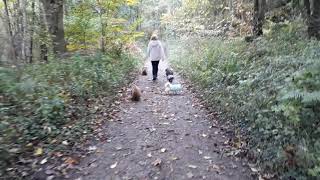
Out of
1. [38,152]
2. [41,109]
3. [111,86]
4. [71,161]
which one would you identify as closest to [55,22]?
[111,86]

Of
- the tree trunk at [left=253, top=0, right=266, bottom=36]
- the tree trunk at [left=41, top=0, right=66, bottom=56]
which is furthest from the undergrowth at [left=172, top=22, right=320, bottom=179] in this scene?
the tree trunk at [left=41, top=0, right=66, bottom=56]

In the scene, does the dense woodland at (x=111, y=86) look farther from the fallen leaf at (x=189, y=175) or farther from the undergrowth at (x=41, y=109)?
the fallen leaf at (x=189, y=175)

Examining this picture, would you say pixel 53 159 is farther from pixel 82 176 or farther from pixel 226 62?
pixel 226 62

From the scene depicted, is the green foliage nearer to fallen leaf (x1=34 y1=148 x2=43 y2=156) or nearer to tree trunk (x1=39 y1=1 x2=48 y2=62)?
tree trunk (x1=39 y1=1 x2=48 y2=62)

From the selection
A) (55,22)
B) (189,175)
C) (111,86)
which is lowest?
(189,175)

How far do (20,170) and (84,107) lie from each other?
3079 mm

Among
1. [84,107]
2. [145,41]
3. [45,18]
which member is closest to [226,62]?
[84,107]

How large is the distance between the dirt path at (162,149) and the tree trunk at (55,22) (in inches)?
168

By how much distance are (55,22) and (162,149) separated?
7.73m

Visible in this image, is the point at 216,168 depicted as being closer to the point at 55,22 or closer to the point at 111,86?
the point at 111,86

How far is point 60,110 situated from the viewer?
6.88m

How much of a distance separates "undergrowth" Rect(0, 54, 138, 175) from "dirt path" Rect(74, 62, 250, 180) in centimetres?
77

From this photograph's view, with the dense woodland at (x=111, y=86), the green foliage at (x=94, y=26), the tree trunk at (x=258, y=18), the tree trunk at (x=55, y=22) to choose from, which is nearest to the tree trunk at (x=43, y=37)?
the dense woodland at (x=111, y=86)

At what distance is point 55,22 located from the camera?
11.8 meters
